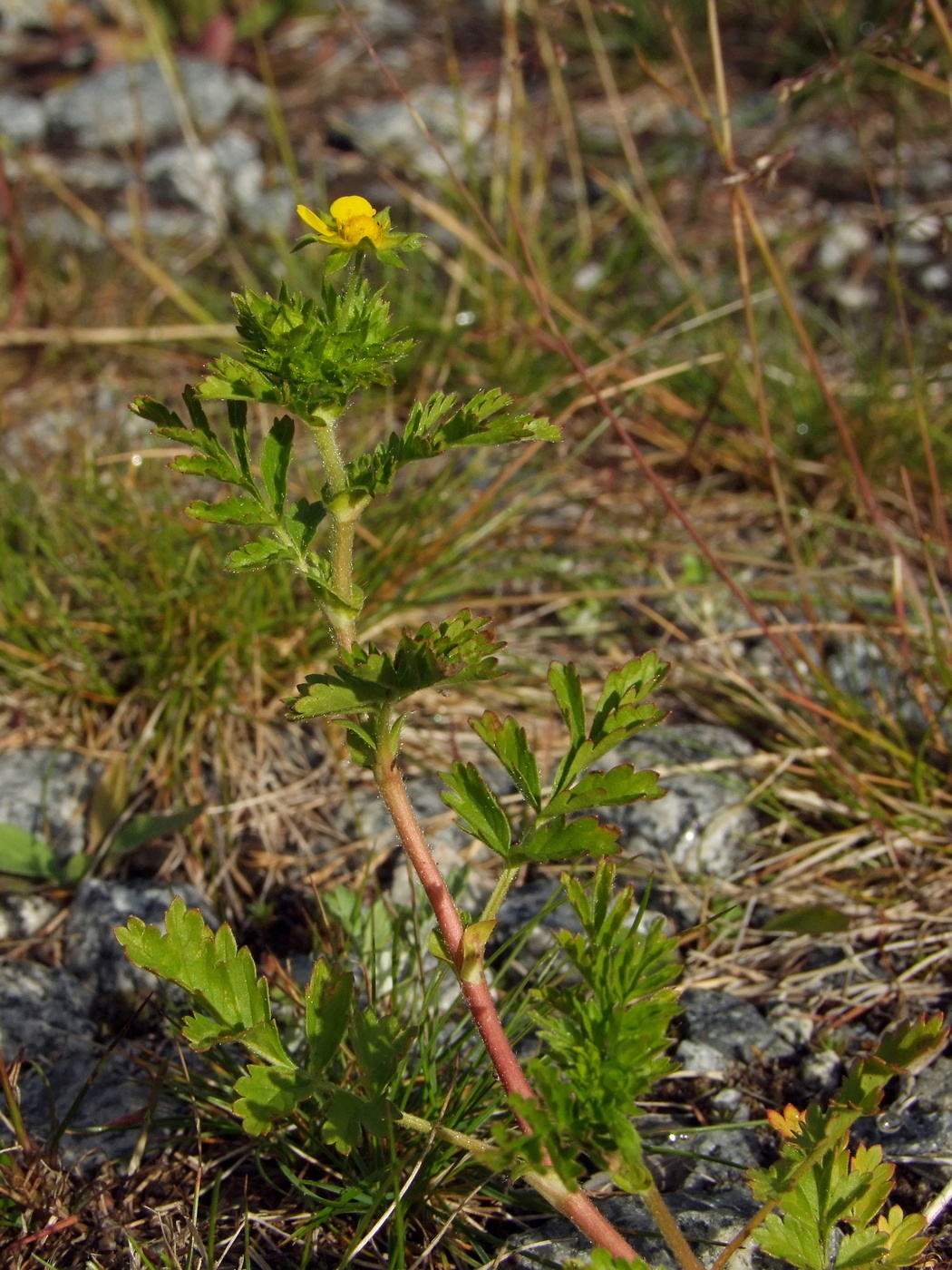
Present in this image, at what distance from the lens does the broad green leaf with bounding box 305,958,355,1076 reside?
148cm

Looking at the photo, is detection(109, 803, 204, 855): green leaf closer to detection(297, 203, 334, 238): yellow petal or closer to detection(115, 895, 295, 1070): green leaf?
detection(115, 895, 295, 1070): green leaf

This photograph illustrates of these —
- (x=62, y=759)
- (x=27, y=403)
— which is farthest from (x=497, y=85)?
(x=62, y=759)

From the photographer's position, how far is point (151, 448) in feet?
10.4

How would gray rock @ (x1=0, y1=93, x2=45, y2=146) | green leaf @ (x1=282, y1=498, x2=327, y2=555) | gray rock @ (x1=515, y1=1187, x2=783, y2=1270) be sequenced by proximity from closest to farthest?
green leaf @ (x1=282, y1=498, x2=327, y2=555) < gray rock @ (x1=515, y1=1187, x2=783, y2=1270) < gray rock @ (x1=0, y1=93, x2=45, y2=146)

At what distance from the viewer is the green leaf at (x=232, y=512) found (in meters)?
1.34

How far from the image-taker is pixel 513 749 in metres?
1.45

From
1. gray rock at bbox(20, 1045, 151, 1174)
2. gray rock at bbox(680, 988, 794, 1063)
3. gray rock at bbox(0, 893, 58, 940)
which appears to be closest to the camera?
gray rock at bbox(20, 1045, 151, 1174)

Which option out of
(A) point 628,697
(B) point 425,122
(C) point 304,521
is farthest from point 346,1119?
(B) point 425,122

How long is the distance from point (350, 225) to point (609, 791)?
2.40 feet

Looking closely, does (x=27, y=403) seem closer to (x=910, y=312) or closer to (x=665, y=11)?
(x=665, y=11)

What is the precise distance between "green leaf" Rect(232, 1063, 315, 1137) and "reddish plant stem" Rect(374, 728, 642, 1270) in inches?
9.2

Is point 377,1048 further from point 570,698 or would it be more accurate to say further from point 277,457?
point 277,457

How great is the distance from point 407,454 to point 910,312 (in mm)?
3037

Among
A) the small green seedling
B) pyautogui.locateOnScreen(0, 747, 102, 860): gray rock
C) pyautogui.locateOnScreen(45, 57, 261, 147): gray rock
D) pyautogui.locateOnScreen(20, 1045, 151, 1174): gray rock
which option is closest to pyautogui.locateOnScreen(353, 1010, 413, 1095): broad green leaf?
the small green seedling
